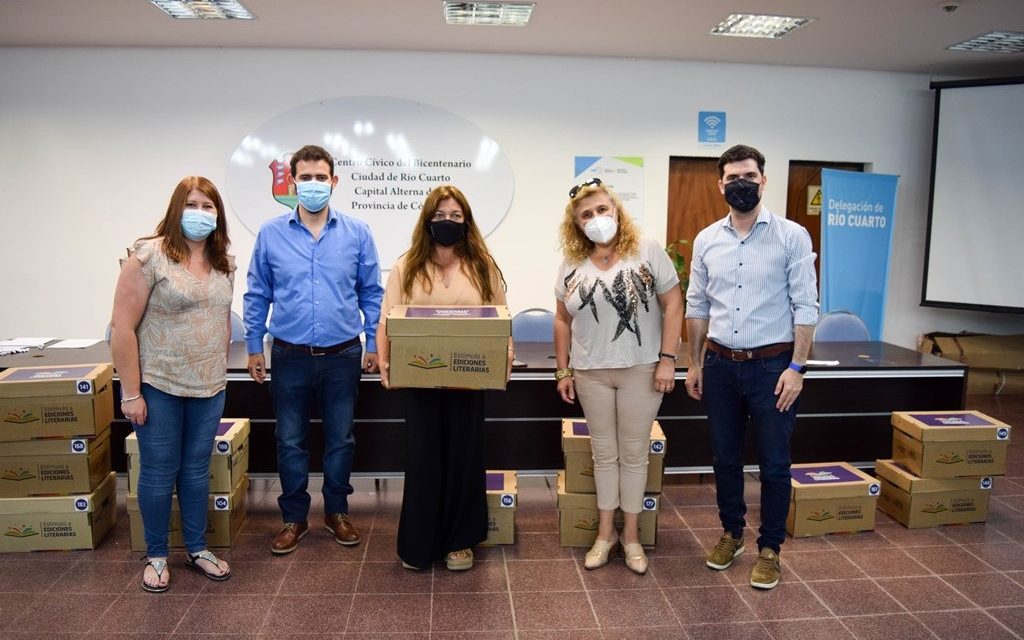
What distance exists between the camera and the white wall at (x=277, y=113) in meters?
5.34

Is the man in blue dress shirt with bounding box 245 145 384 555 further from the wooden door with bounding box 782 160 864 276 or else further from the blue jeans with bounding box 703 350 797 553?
the wooden door with bounding box 782 160 864 276

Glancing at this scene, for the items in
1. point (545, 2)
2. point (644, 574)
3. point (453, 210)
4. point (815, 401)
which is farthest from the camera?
point (545, 2)

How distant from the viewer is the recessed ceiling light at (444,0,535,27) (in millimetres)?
4418

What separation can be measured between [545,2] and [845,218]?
10.5 ft

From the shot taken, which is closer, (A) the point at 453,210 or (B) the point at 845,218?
(A) the point at 453,210

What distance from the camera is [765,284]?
2510mm

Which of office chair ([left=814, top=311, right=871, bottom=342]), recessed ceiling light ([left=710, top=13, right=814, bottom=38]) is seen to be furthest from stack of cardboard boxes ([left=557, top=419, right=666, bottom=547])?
recessed ceiling light ([left=710, top=13, right=814, bottom=38])

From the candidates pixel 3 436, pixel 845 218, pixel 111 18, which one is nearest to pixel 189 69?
pixel 111 18

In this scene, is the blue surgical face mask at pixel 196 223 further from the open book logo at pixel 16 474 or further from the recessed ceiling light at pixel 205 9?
Result: the recessed ceiling light at pixel 205 9

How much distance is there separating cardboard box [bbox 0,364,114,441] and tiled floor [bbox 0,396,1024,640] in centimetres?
52

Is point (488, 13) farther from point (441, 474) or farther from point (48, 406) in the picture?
point (48, 406)

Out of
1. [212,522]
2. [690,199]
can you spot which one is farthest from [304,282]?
[690,199]

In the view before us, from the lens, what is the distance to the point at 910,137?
602cm

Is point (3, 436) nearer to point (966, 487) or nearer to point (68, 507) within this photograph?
point (68, 507)
